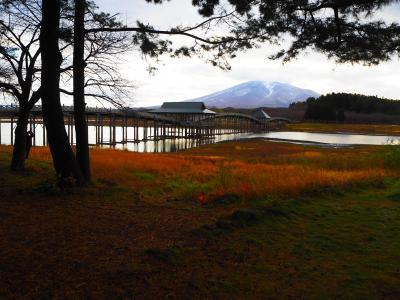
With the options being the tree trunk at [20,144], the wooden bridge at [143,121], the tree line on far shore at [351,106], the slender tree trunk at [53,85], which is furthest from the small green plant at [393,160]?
the tree line on far shore at [351,106]

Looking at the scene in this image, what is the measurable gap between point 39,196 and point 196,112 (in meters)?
65.5

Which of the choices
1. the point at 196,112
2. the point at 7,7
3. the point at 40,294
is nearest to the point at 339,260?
the point at 40,294

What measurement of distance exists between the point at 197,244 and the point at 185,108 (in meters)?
74.8

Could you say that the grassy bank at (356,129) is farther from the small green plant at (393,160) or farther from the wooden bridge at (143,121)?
the small green plant at (393,160)

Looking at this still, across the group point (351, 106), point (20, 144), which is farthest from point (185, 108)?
point (351, 106)

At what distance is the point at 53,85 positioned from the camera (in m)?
9.50

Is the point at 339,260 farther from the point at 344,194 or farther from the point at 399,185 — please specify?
the point at 399,185

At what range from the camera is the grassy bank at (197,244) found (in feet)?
14.3

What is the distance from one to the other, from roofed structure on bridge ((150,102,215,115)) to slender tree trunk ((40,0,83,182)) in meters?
64.1

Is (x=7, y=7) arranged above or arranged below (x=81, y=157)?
above

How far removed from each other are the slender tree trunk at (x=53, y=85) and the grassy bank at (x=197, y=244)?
912 millimetres

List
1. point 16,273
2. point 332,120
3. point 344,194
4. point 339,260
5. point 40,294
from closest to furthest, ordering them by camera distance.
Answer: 1. point 40,294
2. point 16,273
3. point 339,260
4. point 344,194
5. point 332,120

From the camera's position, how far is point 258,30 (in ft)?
30.8

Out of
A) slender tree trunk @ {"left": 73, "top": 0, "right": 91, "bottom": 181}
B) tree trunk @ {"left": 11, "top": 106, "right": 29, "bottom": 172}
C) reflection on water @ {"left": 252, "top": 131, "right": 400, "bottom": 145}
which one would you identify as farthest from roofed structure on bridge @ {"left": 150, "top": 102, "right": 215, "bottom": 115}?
slender tree trunk @ {"left": 73, "top": 0, "right": 91, "bottom": 181}
